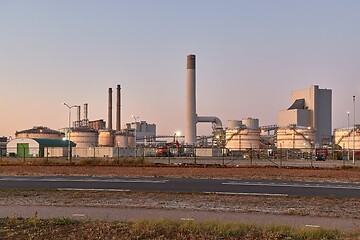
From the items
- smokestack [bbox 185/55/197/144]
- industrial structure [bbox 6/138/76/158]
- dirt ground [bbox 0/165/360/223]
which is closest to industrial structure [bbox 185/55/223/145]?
smokestack [bbox 185/55/197/144]

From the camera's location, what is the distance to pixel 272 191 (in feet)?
58.3

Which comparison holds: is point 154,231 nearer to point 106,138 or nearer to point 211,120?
point 106,138

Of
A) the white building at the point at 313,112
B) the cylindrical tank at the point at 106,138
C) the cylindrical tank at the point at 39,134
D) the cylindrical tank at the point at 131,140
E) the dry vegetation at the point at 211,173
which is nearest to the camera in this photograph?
the dry vegetation at the point at 211,173

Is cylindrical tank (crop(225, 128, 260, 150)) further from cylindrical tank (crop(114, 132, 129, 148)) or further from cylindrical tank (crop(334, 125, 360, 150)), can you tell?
cylindrical tank (crop(114, 132, 129, 148))

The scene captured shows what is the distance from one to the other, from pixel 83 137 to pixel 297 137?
48.8 m

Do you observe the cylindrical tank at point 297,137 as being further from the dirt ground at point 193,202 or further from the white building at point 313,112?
the dirt ground at point 193,202

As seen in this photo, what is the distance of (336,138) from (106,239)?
296 feet

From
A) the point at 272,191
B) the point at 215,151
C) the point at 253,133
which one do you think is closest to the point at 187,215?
the point at 272,191

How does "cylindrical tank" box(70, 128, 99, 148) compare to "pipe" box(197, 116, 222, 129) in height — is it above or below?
below

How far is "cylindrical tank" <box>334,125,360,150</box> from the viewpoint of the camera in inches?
3305

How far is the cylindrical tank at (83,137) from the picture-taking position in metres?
96.9

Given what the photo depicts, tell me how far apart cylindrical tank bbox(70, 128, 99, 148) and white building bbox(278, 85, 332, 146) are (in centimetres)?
4643

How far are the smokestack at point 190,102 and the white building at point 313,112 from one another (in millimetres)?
23162

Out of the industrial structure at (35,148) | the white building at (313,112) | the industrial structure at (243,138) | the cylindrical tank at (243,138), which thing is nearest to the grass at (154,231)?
the industrial structure at (35,148)
